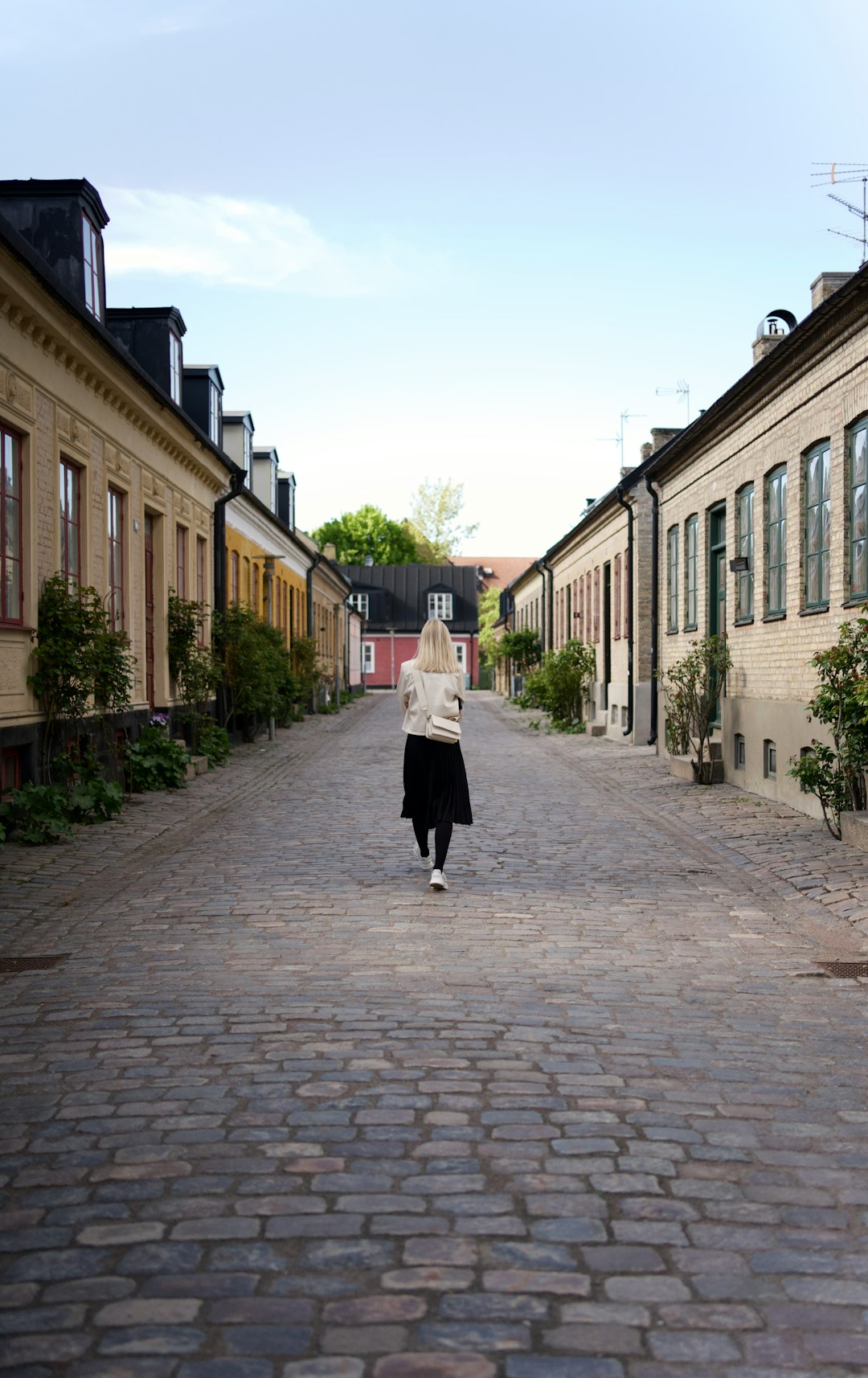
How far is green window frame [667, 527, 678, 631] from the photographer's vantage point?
68.9 ft

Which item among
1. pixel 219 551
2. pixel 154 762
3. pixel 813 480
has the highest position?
pixel 219 551

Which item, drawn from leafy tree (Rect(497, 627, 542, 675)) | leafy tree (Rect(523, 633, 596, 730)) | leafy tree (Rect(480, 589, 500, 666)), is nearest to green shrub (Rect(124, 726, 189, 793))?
leafy tree (Rect(523, 633, 596, 730))

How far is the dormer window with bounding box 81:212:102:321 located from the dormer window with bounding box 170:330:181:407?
4261mm

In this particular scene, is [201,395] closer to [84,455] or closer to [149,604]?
[149,604]

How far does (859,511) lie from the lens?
12102mm

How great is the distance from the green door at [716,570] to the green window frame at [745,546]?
3.64 feet

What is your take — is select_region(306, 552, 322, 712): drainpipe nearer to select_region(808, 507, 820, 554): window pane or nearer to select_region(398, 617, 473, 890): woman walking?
select_region(808, 507, 820, 554): window pane

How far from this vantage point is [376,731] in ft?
100

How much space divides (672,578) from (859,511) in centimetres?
918

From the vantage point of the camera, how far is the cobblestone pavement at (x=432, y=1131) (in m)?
2.96

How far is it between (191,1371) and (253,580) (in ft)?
88.4

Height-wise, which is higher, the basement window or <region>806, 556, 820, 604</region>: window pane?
<region>806, 556, 820, 604</region>: window pane

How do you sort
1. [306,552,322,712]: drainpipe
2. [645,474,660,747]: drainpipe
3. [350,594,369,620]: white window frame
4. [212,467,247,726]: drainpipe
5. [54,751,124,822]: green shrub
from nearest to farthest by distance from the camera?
[54,751,124,822]: green shrub < [645,474,660,747]: drainpipe < [212,467,247,726]: drainpipe < [306,552,322,712]: drainpipe < [350,594,369,620]: white window frame

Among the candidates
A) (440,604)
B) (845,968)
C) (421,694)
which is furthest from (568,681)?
(440,604)
